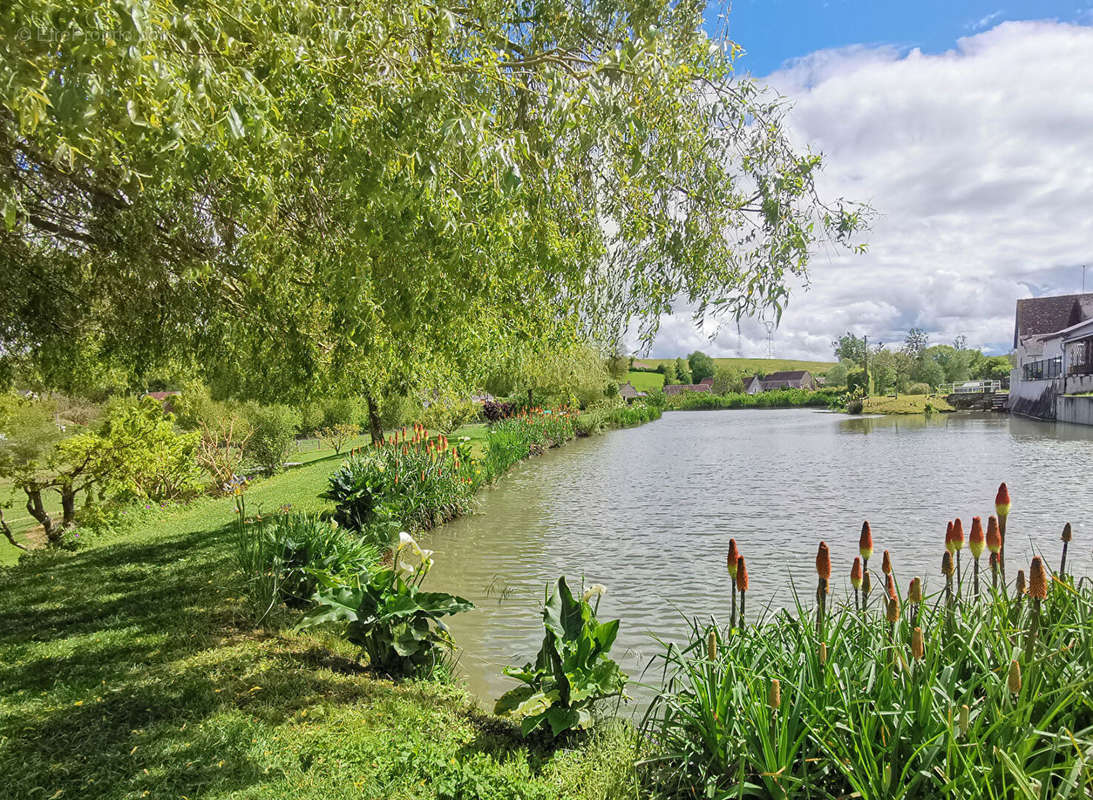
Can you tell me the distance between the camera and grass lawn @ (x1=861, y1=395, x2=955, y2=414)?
55594mm

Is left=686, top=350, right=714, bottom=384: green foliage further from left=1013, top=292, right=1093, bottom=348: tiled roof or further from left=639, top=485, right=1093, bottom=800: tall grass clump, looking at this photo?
left=639, top=485, right=1093, bottom=800: tall grass clump

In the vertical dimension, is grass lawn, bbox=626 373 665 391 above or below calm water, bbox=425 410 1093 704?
above

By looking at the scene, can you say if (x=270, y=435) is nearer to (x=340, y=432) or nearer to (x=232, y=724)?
(x=340, y=432)

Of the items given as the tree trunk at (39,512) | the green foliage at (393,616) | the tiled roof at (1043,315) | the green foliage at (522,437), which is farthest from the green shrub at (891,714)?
the tiled roof at (1043,315)

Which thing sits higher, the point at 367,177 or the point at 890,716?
the point at 367,177

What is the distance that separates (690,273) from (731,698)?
3.56m

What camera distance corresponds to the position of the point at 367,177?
10.4ft

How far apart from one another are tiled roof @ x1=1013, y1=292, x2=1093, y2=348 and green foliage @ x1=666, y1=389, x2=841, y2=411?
31.8 m

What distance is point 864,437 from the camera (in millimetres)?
33344

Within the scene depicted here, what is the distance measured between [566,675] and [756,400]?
302 feet

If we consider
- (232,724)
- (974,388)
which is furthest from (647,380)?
(232,724)

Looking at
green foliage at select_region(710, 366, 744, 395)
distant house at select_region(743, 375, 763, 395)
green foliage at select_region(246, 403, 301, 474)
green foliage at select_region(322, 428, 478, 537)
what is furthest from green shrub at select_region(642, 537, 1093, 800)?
distant house at select_region(743, 375, 763, 395)

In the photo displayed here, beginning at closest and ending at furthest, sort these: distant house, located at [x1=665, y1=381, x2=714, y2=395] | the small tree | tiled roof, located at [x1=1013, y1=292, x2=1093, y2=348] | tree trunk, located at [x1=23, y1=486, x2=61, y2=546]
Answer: tree trunk, located at [x1=23, y1=486, x2=61, y2=546]
the small tree
tiled roof, located at [x1=1013, y1=292, x2=1093, y2=348]
distant house, located at [x1=665, y1=381, x2=714, y2=395]

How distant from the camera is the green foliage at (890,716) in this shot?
2490mm
